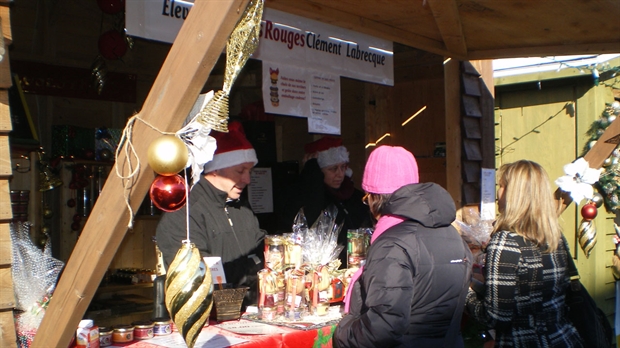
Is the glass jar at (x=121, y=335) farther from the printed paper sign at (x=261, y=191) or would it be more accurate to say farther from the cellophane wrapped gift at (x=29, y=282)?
the printed paper sign at (x=261, y=191)

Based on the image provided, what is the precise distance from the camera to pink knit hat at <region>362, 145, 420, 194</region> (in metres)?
2.74

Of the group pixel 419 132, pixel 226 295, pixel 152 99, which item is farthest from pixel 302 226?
pixel 419 132

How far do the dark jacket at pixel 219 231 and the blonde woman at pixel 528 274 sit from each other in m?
1.31

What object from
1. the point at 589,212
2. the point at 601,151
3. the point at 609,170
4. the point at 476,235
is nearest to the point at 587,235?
the point at 589,212

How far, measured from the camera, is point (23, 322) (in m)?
2.43

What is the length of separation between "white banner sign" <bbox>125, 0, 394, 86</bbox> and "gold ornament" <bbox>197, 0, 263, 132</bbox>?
1.57 m

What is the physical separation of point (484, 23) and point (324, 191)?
180 cm

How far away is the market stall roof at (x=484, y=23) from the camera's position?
161 inches

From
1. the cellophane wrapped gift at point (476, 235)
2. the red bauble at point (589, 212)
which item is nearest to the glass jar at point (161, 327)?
the cellophane wrapped gift at point (476, 235)

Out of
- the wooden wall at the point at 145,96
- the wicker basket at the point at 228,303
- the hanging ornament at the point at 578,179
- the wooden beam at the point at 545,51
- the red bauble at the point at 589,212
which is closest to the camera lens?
the wicker basket at the point at 228,303

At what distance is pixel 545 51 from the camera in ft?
16.7

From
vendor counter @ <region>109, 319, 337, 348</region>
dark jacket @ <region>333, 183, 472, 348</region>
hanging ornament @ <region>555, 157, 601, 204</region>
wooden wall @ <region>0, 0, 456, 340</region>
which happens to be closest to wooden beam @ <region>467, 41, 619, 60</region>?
hanging ornament @ <region>555, 157, 601, 204</region>

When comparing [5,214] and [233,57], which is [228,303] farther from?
[233,57]

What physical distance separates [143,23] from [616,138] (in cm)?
417
